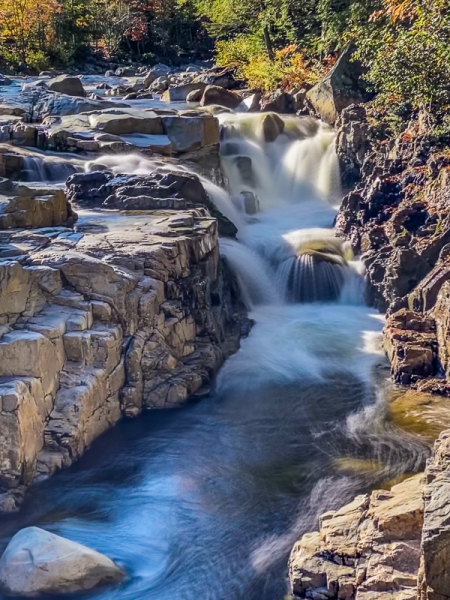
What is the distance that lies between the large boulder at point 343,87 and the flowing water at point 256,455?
7758 mm

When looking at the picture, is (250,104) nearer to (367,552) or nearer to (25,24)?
(25,24)

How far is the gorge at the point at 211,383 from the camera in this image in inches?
294

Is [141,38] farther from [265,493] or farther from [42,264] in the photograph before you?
[265,493]

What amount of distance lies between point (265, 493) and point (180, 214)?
21.7 feet

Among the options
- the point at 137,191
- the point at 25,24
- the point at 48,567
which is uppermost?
the point at 25,24

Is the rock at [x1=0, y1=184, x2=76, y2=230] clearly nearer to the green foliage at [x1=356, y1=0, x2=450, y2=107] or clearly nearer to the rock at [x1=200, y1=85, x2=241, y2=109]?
the green foliage at [x1=356, y1=0, x2=450, y2=107]

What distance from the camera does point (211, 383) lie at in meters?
12.2

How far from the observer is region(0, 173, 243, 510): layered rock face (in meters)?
9.32

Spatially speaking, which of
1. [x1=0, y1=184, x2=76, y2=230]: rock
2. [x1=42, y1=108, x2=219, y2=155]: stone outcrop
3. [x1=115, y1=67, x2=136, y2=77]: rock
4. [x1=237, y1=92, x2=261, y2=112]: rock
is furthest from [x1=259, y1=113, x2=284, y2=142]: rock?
[x1=115, y1=67, x2=136, y2=77]: rock

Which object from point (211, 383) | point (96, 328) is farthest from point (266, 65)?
point (96, 328)

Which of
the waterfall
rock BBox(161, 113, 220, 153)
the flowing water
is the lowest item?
the flowing water

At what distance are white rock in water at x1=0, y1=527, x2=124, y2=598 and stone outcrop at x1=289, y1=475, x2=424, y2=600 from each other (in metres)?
1.91

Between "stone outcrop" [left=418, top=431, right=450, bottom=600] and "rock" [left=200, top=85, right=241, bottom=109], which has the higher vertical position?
"rock" [left=200, top=85, right=241, bottom=109]

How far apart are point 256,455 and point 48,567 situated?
3600 millimetres
